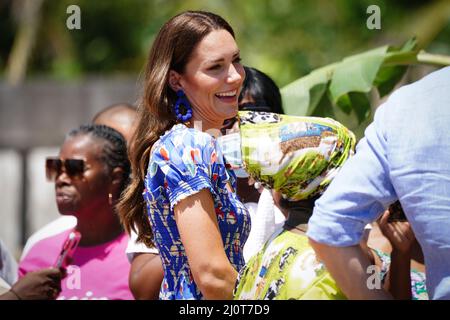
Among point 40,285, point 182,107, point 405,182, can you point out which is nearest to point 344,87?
point 182,107

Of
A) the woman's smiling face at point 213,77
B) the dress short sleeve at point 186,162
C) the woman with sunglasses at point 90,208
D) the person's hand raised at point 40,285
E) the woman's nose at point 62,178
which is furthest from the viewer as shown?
the woman's nose at point 62,178

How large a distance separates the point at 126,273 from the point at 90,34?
12.0 m

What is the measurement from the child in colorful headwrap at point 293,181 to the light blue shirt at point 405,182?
0.60 feet

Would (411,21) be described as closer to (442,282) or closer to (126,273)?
(126,273)

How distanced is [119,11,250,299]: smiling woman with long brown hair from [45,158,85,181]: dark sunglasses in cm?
117

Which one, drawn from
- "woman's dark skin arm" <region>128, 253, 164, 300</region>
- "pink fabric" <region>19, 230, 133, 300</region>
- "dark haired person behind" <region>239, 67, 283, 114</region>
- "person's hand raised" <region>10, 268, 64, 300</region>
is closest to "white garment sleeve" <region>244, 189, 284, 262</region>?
"woman's dark skin arm" <region>128, 253, 164, 300</region>

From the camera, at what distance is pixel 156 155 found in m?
2.99

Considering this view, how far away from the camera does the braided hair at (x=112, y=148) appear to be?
15.1 ft

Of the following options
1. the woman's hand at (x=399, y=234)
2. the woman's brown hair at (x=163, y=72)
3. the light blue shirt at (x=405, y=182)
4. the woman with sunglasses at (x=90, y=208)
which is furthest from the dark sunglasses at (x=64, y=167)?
the light blue shirt at (x=405, y=182)

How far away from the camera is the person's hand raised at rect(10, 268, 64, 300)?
4.03m

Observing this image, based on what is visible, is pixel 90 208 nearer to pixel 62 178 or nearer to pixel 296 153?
pixel 62 178

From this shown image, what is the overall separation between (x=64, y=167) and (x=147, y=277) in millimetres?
928

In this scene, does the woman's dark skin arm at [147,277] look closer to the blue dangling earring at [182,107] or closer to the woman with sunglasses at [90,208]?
the woman with sunglasses at [90,208]

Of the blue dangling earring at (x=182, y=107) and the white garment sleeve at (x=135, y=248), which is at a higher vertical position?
the blue dangling earring at (x=182, y=107)
